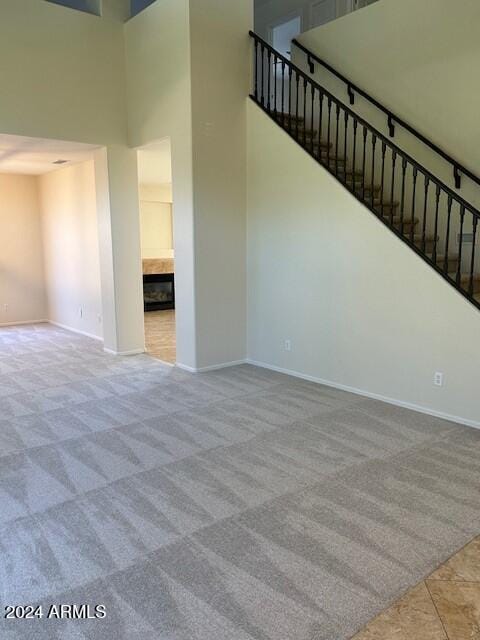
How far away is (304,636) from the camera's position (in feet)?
5.80

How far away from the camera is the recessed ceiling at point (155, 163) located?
5852mm

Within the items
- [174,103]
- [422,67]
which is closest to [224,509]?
[174,103]

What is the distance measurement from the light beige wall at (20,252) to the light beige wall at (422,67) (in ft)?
18.1

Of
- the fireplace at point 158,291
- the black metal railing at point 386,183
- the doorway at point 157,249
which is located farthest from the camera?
the fireplace at point 158,291

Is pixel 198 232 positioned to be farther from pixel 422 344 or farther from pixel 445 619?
pixel 445 619

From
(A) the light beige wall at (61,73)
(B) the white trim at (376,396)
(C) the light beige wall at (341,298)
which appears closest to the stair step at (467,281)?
(C) the light beige wall at (341,298)

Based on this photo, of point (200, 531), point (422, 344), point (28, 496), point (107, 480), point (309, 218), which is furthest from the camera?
point (309, 218)

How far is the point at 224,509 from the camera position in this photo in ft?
8.56

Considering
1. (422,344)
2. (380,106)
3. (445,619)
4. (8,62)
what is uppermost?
(8,62)

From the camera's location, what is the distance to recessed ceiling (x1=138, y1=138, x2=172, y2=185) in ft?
19.2

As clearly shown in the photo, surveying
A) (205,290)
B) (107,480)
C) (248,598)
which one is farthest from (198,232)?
(248,598)

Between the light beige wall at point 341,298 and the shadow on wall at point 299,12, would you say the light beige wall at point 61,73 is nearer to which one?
the light beige wall at point 341,298

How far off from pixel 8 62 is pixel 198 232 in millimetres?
2599

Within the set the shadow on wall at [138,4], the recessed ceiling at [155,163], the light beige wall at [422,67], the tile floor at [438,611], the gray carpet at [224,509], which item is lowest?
the tile floor at [438,611]
